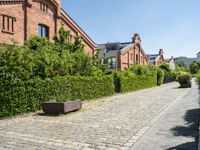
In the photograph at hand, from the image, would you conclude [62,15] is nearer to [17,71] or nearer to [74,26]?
[74,26]

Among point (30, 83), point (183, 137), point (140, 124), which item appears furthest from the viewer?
point (30, 83)

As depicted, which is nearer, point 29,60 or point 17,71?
point 17,71

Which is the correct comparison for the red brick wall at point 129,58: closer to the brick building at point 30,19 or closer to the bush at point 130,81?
the bush at point 130,81

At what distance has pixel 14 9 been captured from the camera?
2128cm

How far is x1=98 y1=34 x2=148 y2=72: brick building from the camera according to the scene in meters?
45.2

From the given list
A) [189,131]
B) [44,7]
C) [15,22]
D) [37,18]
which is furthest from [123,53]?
[189,131]

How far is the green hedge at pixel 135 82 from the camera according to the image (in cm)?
2658

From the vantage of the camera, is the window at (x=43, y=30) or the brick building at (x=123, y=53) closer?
the window at (x=43, y=30)

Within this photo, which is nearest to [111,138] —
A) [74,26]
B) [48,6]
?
[48,6]

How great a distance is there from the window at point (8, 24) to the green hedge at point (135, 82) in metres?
11.6

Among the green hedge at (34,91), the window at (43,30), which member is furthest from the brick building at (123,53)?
the green hedge at (34,91)

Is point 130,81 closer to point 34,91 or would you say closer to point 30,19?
point 30,19

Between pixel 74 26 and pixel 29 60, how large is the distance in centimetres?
1679

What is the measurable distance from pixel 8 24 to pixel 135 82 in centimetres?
1633
